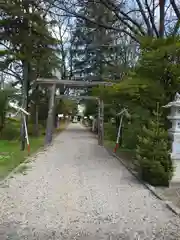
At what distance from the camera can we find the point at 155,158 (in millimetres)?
7520

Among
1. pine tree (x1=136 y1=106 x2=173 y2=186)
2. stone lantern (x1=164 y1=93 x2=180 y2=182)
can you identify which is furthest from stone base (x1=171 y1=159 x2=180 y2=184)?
pine tree (x1=136 y1=106 x2=173 y2=186)

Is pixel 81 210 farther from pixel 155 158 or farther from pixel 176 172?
pixel 176 172

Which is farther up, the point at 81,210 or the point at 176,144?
the point at 176,144

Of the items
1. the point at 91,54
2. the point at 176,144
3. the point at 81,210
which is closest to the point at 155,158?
the point at 176,144

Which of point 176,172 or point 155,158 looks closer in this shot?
point 155,158

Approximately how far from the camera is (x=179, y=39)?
9.67 meters

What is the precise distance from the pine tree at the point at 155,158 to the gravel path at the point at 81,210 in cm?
40

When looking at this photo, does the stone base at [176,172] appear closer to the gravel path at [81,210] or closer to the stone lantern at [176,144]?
the stone lantern at [176,144]

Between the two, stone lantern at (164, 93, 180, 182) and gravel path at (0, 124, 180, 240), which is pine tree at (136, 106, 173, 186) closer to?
stone lantern at (164, 93, 180, 182)

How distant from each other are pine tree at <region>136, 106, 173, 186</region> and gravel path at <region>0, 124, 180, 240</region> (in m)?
0.40

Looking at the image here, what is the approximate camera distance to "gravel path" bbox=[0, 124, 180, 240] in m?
4.18

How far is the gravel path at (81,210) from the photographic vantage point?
4.18 metres

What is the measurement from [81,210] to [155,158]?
289 centimetres

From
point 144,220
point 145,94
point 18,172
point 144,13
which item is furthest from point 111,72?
point 144,220
